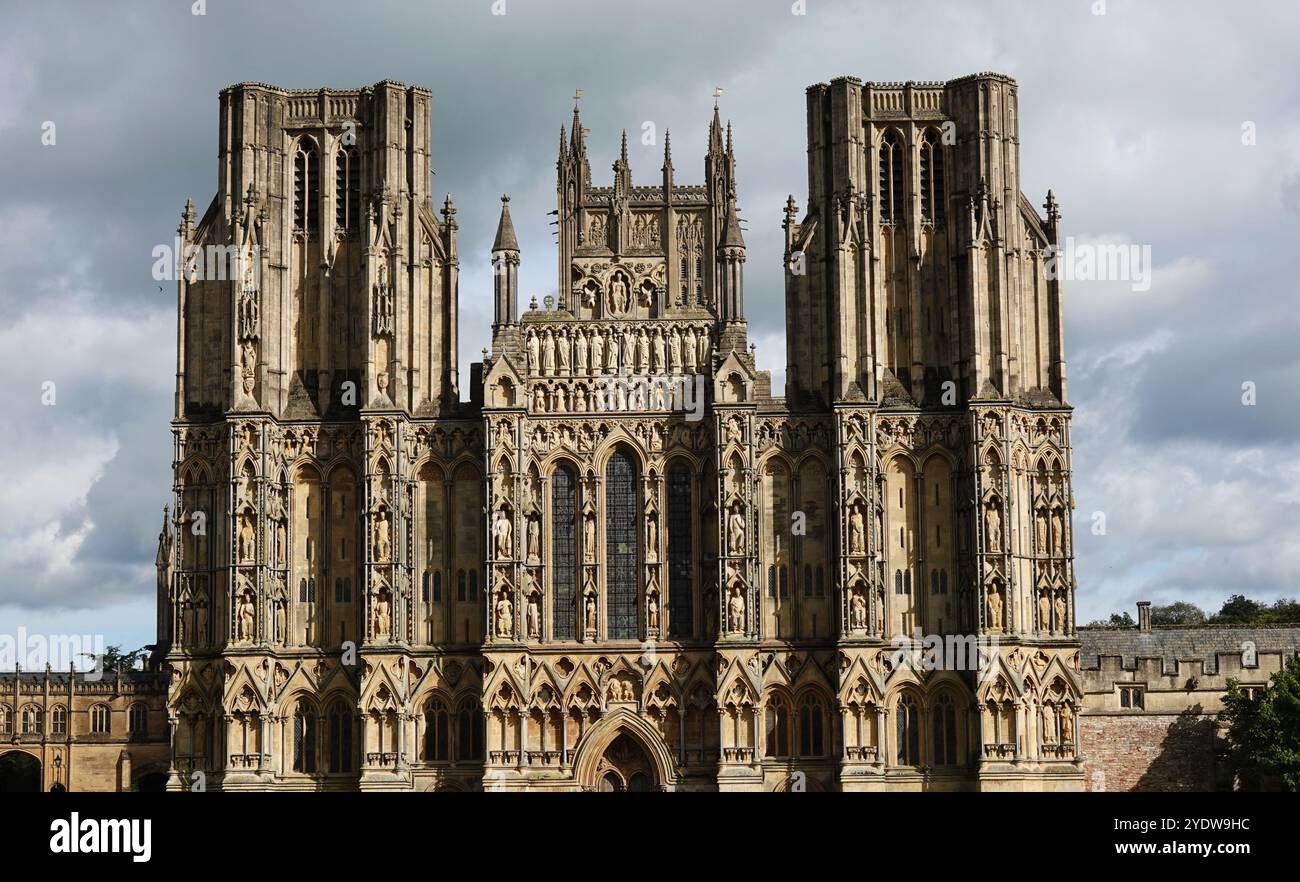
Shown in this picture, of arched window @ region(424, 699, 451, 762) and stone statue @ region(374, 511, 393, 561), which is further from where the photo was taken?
stone statue @ region(374, 511, 393, 561)

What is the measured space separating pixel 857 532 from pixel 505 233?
654 inches

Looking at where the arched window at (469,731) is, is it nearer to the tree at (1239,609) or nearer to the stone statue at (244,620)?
the stone statue at (244,620)

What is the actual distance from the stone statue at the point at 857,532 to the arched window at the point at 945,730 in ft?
18.8

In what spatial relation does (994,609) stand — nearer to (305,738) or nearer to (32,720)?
(305,738)

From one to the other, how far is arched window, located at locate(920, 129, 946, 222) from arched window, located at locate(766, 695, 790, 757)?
18.3m

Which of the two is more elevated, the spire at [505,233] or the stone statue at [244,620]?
the spire at [505,233]

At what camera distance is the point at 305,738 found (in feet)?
215

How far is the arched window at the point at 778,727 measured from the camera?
6475cm

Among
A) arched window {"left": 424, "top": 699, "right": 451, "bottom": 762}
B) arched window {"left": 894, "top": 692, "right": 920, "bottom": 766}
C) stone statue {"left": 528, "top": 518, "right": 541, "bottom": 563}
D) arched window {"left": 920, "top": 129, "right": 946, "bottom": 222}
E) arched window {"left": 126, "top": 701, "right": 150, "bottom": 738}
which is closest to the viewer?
arched window {"left": 894, "top": 692, "right": 920, "bottom": 766}

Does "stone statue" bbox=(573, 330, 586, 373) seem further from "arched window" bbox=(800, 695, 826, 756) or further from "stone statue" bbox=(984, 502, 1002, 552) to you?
"stone statue" bbox=(984, 502, 1002, 552)

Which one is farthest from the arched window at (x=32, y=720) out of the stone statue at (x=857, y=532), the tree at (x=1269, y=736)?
the tree at (x=1269, y=736)

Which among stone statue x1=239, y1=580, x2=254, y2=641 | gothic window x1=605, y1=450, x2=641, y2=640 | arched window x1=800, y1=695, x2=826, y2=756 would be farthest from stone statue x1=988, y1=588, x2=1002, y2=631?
stone statue x1=239, y1=580, x2=254, y2=641

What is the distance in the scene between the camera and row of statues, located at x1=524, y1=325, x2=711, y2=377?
67.2 metres

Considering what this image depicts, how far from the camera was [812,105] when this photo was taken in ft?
228
